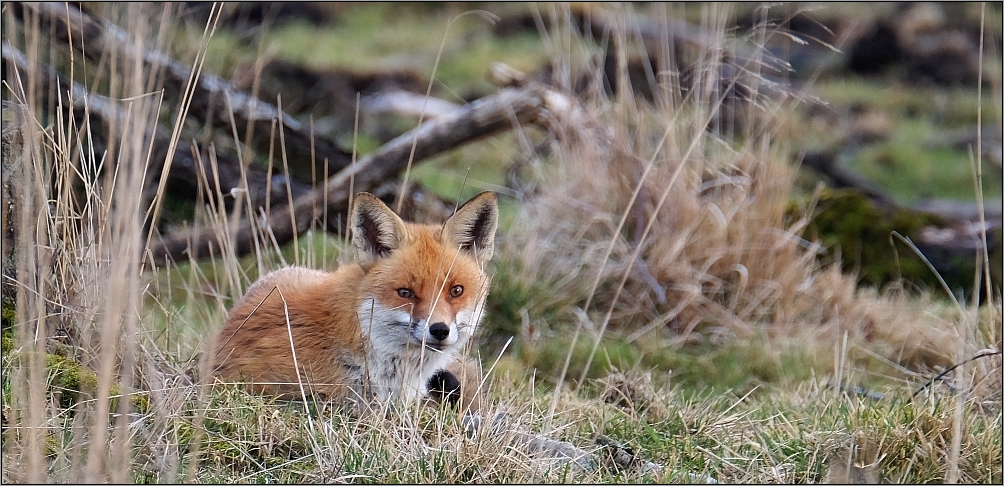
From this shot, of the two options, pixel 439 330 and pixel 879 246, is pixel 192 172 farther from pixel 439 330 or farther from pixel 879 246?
pixel 879 246

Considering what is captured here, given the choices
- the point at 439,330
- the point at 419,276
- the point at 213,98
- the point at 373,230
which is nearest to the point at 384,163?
the point at 213,98

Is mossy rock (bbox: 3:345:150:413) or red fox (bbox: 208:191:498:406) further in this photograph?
red fox (bbox: 208:191:498:406)

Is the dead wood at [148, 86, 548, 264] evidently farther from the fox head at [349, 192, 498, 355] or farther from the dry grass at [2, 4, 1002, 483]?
the fox head at [349, 192, 498, 355]

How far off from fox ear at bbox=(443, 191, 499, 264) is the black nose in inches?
18.1

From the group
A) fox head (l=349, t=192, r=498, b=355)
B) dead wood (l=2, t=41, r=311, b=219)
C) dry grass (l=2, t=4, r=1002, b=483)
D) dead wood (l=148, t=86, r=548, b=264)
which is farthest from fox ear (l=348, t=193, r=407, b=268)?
dead wood (l=148, t=86, r=548, b=264)

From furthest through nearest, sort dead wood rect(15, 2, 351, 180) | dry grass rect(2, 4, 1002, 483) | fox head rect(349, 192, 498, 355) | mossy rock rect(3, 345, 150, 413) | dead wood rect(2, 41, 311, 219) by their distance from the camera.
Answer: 1. dead wood rect(2, 41, 311, 219)
2. dead wood rect(15, 2, 351, 180)
3. fox head rect(349, 192, 498, 355)
4. mossy rock rect(3, 345, 150, 413)
5. dry grass rect(2, 4, 1002, 483)

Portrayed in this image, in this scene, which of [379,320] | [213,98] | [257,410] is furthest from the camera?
[213,98]

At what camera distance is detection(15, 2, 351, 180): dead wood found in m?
5.20

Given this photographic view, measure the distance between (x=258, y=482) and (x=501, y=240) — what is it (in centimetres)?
373

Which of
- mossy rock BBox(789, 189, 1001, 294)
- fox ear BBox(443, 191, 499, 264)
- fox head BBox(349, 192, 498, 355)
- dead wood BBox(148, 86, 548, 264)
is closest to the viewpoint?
fox head BBox(349, 192, 498, 355)

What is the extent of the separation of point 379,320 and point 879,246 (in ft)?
17.6

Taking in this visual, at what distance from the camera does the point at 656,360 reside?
6086mm

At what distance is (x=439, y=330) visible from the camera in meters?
3.67

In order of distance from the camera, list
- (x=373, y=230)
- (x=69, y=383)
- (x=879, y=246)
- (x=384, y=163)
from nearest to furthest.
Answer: (x=69, y=383), (x=373, y=230), (x=384, y=163), (x=879, y=246)
